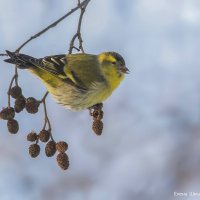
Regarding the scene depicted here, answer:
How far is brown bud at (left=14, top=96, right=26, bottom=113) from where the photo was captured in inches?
Answer: 71.3

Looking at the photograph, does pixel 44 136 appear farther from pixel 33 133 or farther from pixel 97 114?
pixel 97 114

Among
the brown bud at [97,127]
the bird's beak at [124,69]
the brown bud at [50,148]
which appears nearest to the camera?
the brown bud at [50,148]

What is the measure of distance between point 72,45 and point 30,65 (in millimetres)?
296

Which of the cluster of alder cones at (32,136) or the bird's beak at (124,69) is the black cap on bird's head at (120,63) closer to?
the bird's beak at (124,69)

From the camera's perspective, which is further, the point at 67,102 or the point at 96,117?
the point at 67,102

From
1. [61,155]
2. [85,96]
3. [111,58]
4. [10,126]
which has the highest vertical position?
[111,58]

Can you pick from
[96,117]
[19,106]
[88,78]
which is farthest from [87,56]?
[19,106]

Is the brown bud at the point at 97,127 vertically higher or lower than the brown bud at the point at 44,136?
higher

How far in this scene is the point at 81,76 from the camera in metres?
2.27

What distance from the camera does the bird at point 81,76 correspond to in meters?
2.18

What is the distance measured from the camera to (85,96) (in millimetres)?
2252

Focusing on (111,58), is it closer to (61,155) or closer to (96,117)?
(96,117)

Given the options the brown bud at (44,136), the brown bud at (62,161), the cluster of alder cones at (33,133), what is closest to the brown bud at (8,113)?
the cluster of alder cones at (33,133)

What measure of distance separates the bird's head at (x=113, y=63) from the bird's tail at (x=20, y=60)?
435 mm
